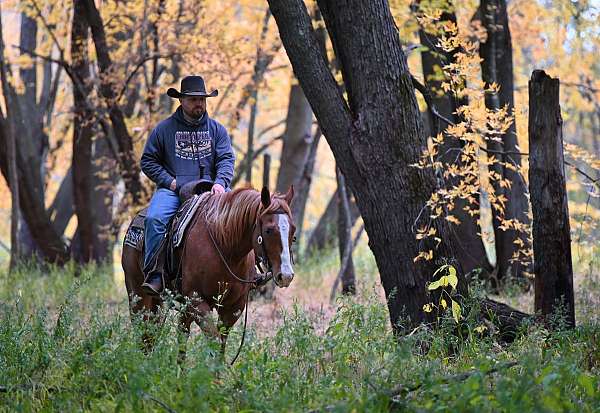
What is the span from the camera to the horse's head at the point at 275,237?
703cm

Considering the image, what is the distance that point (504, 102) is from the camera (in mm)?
13000

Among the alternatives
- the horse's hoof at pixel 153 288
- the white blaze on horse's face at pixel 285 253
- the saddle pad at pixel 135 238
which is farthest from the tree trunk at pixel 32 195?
the white blaze on horse's face at pixel 285 253

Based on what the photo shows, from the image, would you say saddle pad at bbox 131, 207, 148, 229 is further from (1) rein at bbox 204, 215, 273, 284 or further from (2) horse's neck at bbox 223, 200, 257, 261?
(2) horse's neck at bbox 223, 200, 257, 261

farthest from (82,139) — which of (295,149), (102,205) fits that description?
(295,149)

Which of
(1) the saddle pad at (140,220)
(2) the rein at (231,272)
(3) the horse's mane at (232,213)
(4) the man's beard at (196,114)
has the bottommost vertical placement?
(2) the rein at (231,272)

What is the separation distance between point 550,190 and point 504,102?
18.1 feet

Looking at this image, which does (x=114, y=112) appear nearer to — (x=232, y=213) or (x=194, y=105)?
(x=194, y=105)

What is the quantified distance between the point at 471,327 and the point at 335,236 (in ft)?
45.4

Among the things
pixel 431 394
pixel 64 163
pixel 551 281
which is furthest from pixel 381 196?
pixel 64 163

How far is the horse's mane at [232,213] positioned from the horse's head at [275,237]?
0.10m

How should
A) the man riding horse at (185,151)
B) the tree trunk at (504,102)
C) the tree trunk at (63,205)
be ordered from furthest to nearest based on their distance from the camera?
1. the tree trunk at (63,205)
2. the tree trunk at (504,102)
3. the man riding horse at (185,151)

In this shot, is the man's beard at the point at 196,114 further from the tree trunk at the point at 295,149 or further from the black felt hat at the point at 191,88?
the tree trunk at the point at 295,149

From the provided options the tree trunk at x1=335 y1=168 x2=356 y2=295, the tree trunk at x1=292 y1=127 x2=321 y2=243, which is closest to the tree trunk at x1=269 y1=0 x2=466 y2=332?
the tree trunk at x1=335 y1=168 x2=356 y2=295

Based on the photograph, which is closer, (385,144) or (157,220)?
(385,144)
